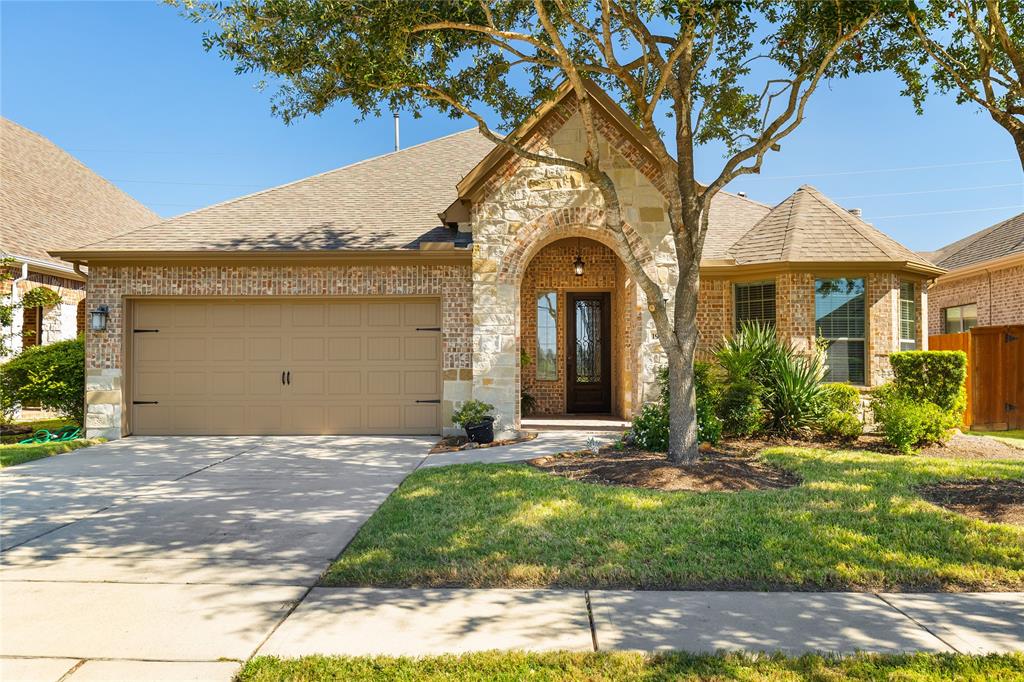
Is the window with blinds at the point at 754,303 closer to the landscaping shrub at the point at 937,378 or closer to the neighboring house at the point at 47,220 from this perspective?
the landscaping shrub at the point at 937,378

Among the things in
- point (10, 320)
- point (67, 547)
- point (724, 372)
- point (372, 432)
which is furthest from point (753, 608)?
point (10, 320)

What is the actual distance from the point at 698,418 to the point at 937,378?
4009 mm

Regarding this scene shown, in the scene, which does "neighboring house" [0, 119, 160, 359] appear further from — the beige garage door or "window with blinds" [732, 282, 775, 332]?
"window with blinds" [732, 282, 775, 332]

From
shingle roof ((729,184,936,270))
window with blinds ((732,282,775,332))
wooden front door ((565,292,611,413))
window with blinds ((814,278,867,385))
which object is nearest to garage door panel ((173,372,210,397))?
wooden front door ((565,292,611,413))

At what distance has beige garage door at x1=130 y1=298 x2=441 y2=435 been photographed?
34.4 ft

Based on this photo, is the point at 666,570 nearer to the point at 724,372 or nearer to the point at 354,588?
the point at 354,588

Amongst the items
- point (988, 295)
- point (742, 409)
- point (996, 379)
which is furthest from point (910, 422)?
point (988, 295)

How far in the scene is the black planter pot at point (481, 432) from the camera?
929cm

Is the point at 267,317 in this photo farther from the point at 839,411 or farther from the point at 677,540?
the point at 839,411

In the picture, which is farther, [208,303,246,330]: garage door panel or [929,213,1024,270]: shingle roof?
[929,213,1024,270]: shingle roof

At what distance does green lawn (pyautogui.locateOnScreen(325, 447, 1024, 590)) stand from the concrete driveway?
1.91 feet

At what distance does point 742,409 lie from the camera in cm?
881

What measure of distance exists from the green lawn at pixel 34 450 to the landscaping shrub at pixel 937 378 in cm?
1328

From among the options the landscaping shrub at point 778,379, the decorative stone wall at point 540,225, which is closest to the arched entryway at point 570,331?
the decorative stone wall at point 540,225
